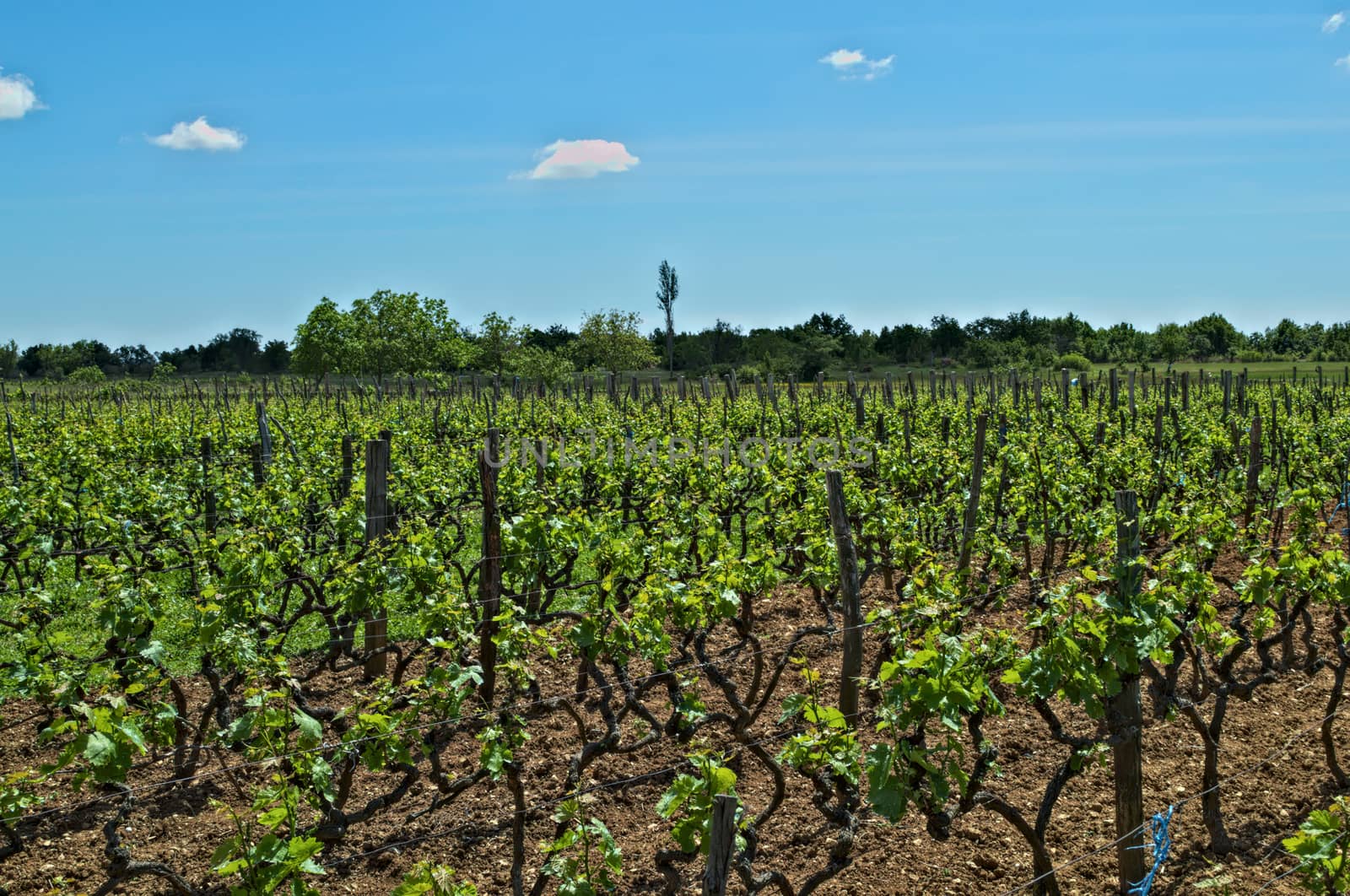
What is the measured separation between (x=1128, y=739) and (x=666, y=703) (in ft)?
9.27

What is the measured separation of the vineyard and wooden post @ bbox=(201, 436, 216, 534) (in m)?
0.12

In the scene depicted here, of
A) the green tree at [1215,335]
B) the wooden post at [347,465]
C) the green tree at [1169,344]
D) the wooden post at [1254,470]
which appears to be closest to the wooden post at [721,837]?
the wooden post at [347,465]

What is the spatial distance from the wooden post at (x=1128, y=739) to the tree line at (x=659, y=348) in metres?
29.8

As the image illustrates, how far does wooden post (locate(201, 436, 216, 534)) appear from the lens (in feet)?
25.5

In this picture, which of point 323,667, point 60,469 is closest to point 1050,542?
point 323,667

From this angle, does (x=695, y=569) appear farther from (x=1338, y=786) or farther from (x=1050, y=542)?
(x=1050, y=542)

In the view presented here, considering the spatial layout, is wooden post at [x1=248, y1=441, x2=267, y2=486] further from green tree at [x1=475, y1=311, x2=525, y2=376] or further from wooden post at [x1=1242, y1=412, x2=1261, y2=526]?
green tree at [x1=475, y1=311, x2=525, y2=376]

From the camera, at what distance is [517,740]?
353 centimetres

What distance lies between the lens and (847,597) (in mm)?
5008

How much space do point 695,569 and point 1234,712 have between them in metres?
3.17

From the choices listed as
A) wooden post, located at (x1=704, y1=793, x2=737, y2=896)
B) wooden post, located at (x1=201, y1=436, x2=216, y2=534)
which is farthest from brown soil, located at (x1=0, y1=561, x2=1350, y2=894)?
wooden post, located at (x1=201, y1=436, x2=216, y2=534)

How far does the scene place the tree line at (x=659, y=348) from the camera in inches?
1284

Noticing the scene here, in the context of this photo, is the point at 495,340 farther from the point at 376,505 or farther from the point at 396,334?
the point at 376,505

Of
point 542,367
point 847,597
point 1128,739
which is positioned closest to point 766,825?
point 847,597
